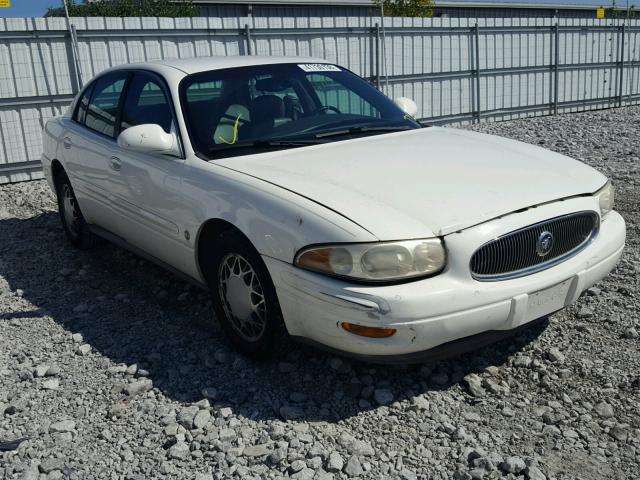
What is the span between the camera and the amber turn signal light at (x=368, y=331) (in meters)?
2.93

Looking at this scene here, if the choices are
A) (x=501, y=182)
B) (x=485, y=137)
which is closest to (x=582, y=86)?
(x=485, y=137)

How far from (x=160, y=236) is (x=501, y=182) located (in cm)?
203

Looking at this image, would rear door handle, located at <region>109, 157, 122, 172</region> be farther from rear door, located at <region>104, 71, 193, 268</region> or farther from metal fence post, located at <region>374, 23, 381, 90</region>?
metal fence post, located at <region>374, 23, 381, 90</region>

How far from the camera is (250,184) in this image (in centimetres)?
346

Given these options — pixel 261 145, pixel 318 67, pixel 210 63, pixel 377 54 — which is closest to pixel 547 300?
pixel 261 145

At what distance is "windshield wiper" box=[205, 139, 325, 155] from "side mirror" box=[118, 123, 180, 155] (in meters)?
0.23

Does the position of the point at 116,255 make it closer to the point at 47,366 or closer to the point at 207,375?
the point at 47,366

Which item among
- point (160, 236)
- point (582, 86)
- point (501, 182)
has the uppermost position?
point (501, 182)

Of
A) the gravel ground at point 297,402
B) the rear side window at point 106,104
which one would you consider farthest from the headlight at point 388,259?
the rear side window at point 106,104

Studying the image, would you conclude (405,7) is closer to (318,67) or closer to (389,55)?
(389,55)

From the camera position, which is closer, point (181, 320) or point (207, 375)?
point (207, 375)

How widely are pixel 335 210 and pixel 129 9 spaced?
24561 mm

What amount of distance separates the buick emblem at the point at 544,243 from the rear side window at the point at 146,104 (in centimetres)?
223

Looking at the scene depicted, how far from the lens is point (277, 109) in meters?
4.32
